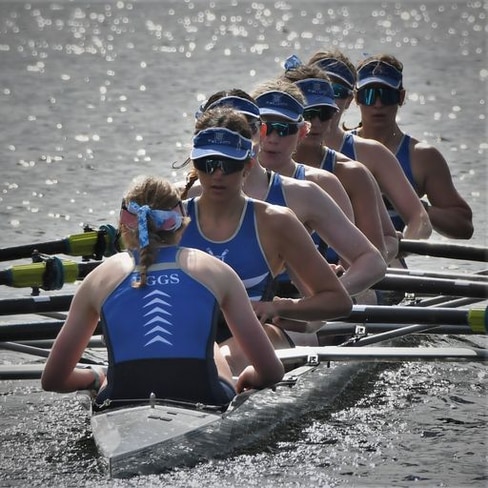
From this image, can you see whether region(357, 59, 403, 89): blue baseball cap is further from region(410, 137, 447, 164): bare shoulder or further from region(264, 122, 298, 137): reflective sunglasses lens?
region(264, 122, 298, 137): reflective sunglasses lens

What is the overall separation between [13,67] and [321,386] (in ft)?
83.5

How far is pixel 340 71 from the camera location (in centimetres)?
1050

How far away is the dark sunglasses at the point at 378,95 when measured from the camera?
10.8m

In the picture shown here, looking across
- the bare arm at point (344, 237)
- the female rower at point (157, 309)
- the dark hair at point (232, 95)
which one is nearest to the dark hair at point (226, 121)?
the dark hair at point (232, 95)

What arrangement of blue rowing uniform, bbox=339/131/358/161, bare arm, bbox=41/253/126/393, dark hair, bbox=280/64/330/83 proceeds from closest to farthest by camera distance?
bare arm, bbox=41/253/126/393
dark hair, bbox=280/64/330/83
blue rowing uniform, bbox=339/131/358/161

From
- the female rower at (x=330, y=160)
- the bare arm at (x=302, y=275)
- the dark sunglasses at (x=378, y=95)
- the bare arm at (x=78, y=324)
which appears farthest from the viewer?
the dark sunglasses at (x=378, y=95)

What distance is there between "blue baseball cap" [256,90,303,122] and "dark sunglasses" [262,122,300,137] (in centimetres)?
4

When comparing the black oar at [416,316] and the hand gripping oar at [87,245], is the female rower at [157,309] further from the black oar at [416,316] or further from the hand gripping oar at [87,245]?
the hand gripping oar at [87,245]

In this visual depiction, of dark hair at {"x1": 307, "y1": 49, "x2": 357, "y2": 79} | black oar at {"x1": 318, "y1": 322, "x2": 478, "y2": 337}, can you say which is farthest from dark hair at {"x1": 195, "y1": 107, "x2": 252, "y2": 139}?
dark hair at {"x1": 307, "y1": 49, "x2": 357, "y2": 79}

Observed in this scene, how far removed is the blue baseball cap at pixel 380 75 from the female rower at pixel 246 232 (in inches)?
123

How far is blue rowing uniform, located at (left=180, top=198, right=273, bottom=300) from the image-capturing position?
7879mm

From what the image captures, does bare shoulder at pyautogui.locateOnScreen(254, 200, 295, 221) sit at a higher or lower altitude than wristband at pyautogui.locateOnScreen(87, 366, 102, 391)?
higher

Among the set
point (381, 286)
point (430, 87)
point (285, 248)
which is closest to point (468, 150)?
point (430, 87)

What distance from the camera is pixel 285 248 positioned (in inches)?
309
